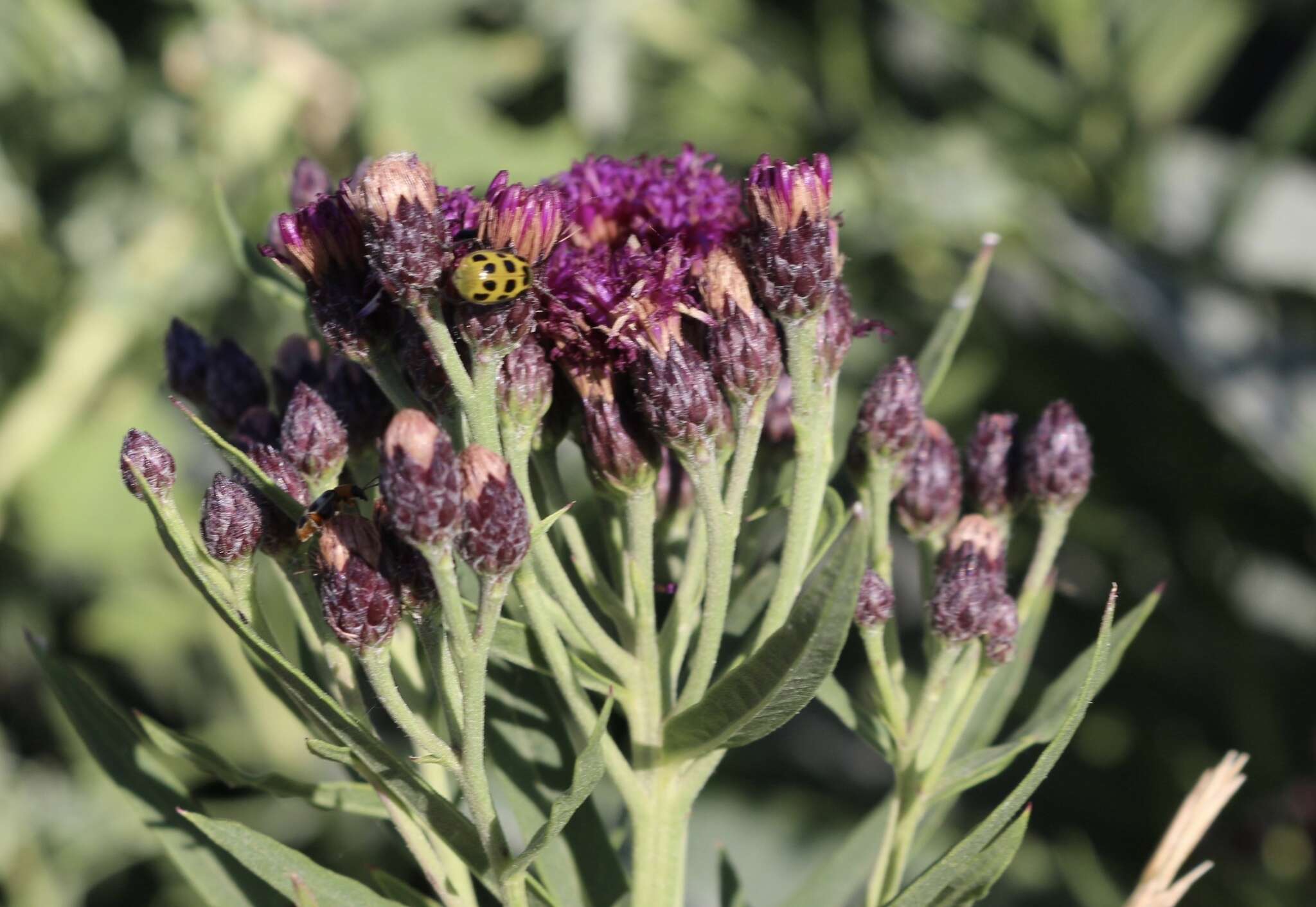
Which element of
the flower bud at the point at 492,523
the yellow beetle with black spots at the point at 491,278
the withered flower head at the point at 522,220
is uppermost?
the withered flower head at the point at 522,220

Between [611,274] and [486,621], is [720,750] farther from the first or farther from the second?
[611,274]

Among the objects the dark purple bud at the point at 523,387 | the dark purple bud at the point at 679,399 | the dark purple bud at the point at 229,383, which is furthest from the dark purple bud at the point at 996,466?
the dark purple bud at the point at 229,383

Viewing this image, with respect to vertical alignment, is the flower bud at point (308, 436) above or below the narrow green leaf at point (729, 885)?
above

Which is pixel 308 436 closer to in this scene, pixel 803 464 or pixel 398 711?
pixel 398 711

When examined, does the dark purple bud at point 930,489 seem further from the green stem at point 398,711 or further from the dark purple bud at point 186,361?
the dark purple bud at point 186,361

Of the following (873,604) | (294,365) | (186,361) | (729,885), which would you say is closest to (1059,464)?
(873,604)
